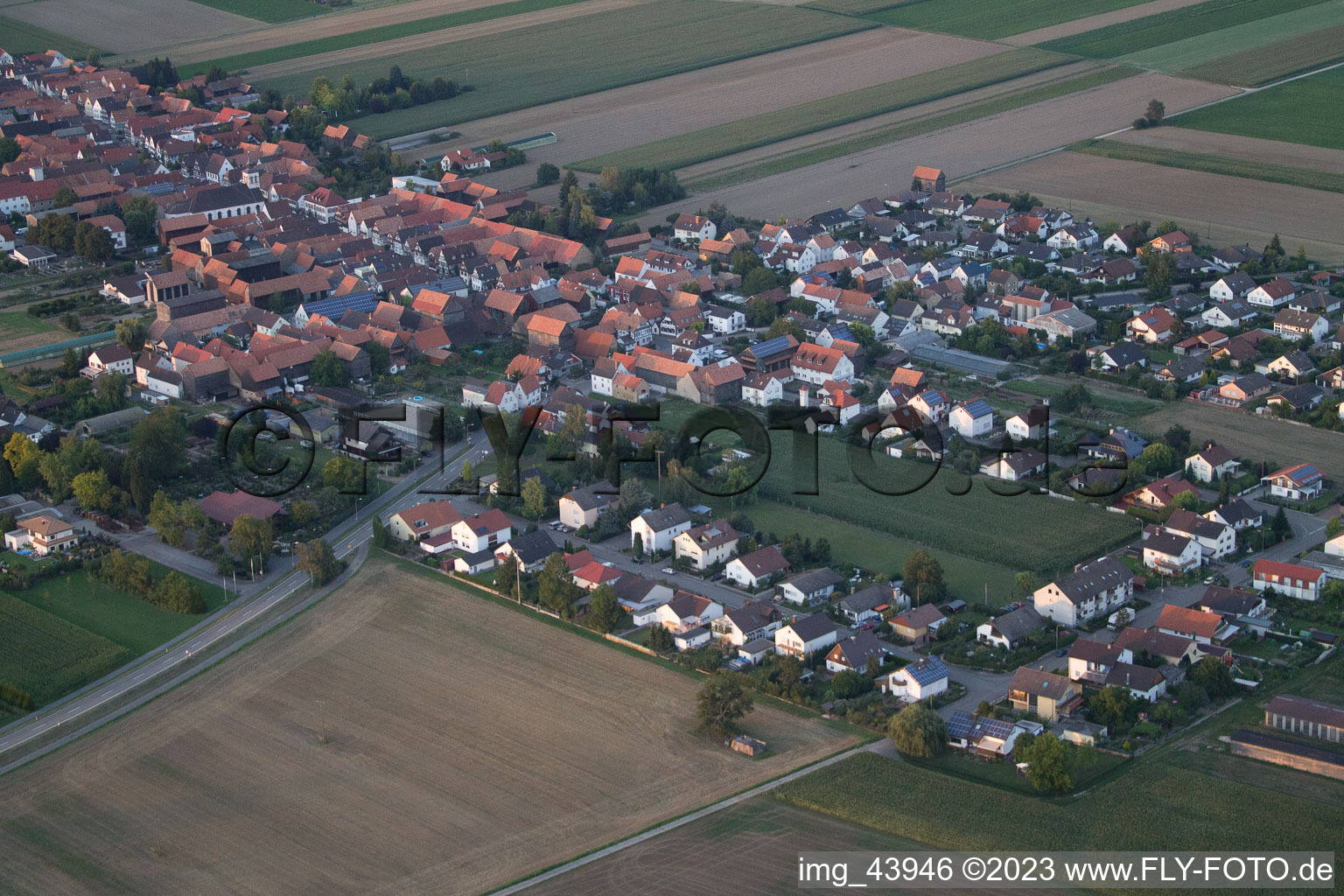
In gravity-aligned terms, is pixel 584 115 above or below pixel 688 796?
above

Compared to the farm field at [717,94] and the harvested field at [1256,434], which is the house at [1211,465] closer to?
the harvested field at [1256,434]

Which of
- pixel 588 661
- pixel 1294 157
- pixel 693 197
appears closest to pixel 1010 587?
pixel 588 661

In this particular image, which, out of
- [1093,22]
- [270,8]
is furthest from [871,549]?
[270,8]

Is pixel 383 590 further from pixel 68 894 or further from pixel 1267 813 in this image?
pixel 1267 813

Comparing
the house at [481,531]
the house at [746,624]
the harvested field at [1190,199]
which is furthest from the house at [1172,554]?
the harvested field at [1190,199]

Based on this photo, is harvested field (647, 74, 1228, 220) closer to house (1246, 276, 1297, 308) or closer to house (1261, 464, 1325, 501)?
house (1246, 276, 1297, 308)
